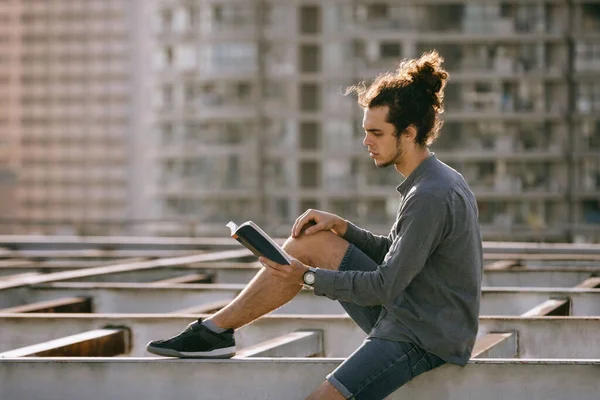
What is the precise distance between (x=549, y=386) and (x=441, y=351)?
0.77 metres

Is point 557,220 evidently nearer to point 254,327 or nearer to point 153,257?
point 153,257

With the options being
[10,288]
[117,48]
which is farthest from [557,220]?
[10,288]

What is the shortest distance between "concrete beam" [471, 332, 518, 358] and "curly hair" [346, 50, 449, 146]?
150 centimetres

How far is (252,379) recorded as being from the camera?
624cm

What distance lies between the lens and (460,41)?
59.5 m

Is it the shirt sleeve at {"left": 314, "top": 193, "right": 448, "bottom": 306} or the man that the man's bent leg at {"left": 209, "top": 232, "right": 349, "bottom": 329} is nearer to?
the man

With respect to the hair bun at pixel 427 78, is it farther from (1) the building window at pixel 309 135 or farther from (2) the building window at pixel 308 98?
(2) the building window at pixel 308 98

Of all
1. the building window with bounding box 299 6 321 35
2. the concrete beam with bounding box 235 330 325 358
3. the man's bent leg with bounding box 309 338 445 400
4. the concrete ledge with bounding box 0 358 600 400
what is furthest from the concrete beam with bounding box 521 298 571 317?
the building window with bounding box 299 6 321 35

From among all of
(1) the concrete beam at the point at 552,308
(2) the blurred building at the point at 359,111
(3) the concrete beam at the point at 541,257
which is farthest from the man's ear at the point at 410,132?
(2) the blurred building at the point at 359,111

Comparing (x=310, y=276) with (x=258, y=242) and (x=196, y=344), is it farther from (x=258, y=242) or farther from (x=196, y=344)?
(x=196, y=344)

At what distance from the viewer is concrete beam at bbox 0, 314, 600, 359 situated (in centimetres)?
801

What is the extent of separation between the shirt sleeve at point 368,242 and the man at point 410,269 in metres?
0.20

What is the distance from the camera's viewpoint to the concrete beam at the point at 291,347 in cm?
704

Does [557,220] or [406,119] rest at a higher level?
[406,119]
